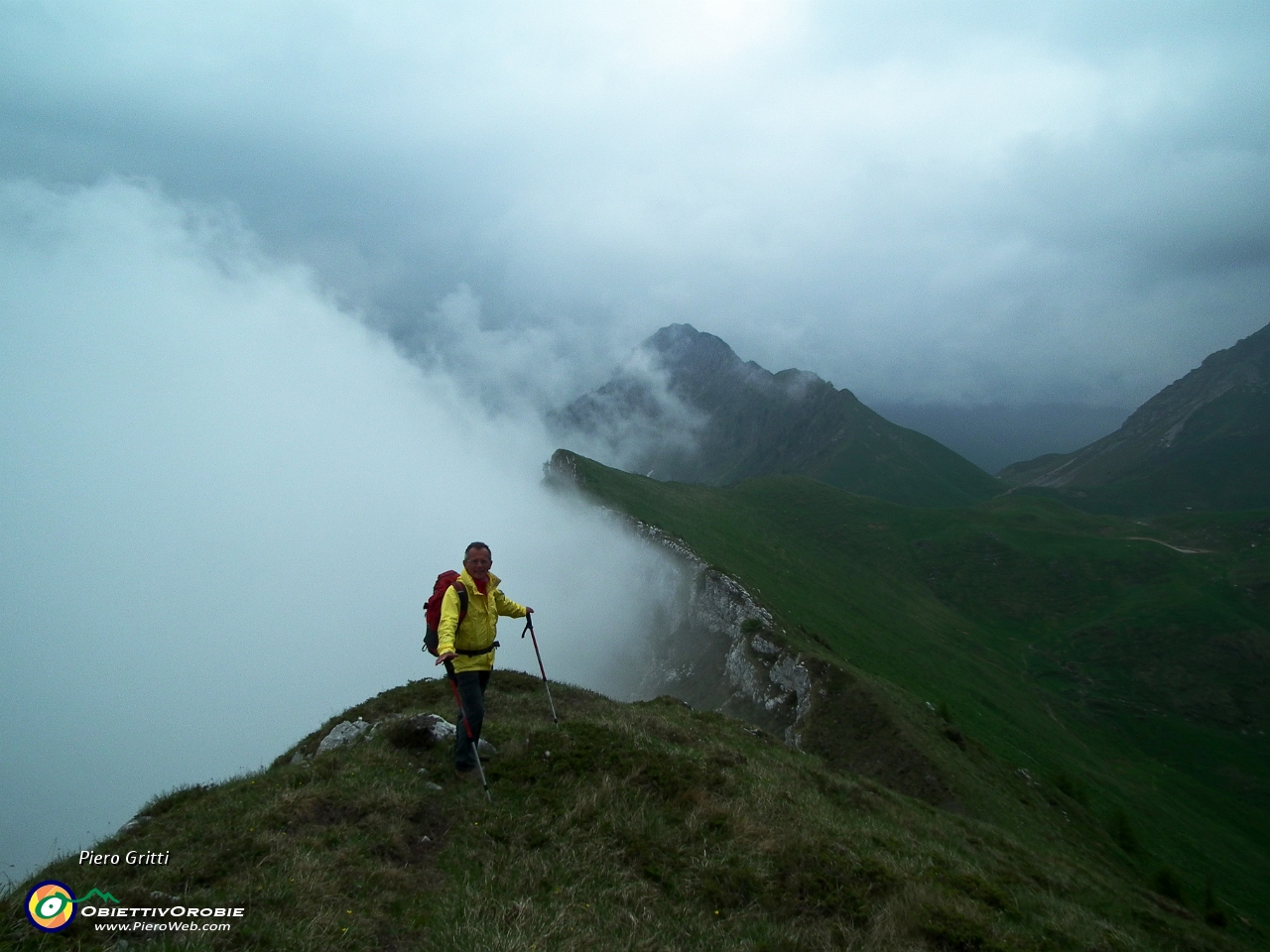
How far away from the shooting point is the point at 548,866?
862 centimetres

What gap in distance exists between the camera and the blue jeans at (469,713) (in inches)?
440

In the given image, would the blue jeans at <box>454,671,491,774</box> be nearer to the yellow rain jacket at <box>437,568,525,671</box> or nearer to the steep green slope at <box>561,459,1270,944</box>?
the yellow rain jacket at <box>437,568,525,671</box>

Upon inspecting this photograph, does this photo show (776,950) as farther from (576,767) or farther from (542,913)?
(576,767)

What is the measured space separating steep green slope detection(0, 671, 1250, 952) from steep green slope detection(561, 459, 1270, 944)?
3234cm

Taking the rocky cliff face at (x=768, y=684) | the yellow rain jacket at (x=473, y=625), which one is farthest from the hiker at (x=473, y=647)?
the rocky cliff face at (x=768, y=684)

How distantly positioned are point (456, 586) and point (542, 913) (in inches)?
212

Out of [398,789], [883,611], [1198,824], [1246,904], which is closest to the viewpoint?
[398,789]

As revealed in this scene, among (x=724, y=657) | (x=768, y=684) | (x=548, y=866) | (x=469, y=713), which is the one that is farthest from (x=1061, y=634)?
(x=548, y=866)

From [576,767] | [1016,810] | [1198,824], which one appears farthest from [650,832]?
[1198,824]

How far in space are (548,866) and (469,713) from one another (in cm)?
340

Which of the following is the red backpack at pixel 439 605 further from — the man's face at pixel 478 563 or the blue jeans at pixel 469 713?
the blue jeans at pixel 469 713

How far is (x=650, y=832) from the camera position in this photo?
9.79 meters

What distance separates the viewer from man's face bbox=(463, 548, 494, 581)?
11172mm


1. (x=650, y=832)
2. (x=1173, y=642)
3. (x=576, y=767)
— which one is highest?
(x=576, y=767)
